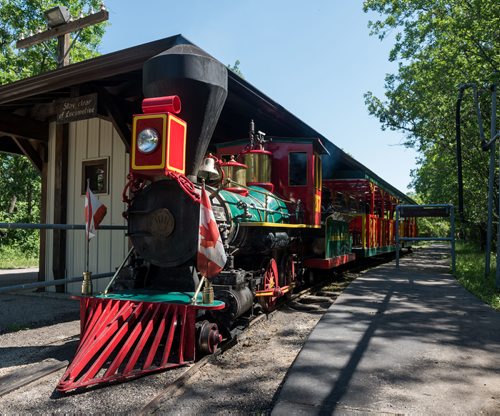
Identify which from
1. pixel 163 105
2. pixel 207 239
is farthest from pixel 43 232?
pixel 207 239

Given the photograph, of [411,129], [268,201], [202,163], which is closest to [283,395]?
[202,163]

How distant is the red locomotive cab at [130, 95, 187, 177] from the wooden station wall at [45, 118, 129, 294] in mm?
4149

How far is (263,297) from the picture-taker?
18.7ft

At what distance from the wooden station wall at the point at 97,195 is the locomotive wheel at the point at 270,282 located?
3.09 metres

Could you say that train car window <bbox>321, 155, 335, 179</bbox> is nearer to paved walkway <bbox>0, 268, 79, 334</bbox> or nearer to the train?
the train

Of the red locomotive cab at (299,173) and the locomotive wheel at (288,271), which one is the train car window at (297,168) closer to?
the red locomotive cab at (299,173)

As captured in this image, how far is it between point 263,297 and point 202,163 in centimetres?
215

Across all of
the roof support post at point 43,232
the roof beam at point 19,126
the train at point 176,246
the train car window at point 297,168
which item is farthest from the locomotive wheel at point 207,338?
the roof beam at point 19,126

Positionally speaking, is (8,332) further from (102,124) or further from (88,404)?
(102,124)

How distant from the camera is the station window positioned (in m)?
7.97

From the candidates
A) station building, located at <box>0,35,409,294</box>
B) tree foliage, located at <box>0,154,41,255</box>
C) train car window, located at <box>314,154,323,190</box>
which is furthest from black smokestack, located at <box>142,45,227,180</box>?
tree foliage, located at <box>0,154,41,255</box>

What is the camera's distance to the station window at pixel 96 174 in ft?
26.2

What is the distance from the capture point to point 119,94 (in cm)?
758

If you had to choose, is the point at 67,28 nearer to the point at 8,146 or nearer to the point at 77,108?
the point at 77,108
